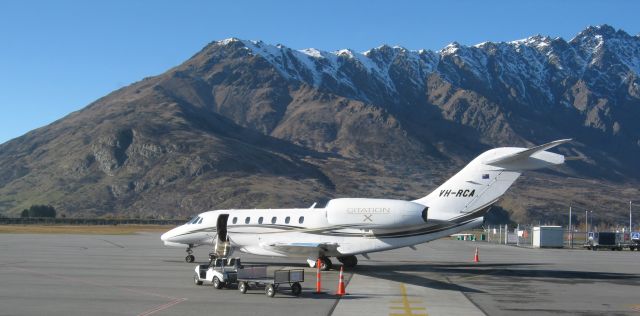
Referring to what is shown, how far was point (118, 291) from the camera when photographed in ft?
71.9

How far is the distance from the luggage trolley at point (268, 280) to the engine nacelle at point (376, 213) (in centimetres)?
651

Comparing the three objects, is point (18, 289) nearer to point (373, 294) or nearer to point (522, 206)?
point (373, 294)

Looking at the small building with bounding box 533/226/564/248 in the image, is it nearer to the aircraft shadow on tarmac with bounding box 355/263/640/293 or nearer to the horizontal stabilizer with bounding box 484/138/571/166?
the aircraft shadow on tarmac with bounding box 355/263/640/293

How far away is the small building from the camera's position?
58.0 metres

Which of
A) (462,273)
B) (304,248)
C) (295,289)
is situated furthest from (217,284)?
(462,273)

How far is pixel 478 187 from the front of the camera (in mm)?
28828

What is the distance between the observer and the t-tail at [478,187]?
1119 inches

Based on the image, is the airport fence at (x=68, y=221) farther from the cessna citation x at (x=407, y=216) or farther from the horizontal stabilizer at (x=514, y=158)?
the horizontal stabilizer at (x=514, y=158)

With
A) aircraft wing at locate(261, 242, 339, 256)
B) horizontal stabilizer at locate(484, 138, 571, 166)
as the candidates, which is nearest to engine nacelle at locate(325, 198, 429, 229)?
aircraft wing at locate(261, 242, 339, 256)

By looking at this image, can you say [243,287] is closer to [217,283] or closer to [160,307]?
[217,283]

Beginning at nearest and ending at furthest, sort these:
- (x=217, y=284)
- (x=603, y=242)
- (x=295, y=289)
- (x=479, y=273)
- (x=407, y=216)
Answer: (x=295, y=289), (x=217, y=284), (x=407, y=216), (x=479, y=273), (x=603, y=242)

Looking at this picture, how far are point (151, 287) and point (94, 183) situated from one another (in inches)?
6879

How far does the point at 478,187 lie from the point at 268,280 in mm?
10652

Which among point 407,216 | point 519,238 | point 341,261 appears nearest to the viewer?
point 407,216
